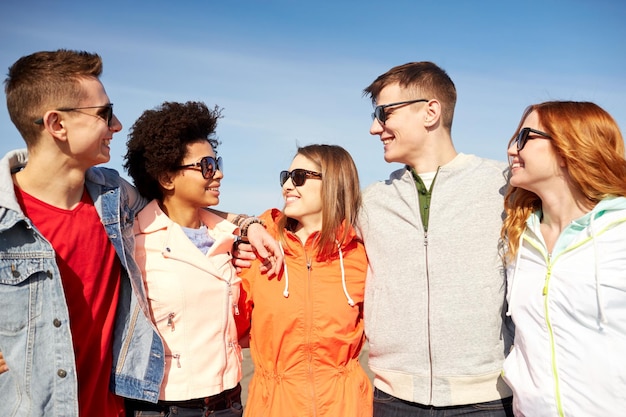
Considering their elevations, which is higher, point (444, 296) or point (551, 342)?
point (444, 296)

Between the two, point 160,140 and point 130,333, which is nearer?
point 130,333

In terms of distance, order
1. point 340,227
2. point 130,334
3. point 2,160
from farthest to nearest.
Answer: point 340,227 < point 130,334 < point 2,160

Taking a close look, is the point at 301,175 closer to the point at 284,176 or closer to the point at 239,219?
the point at 284,176

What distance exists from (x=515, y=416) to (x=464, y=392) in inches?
12.7

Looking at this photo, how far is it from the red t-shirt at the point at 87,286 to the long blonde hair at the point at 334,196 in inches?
52.5

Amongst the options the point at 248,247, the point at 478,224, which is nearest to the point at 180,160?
the point at 248,247

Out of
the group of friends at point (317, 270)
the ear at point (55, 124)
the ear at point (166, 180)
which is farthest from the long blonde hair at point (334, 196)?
the ear at point (55, 124)

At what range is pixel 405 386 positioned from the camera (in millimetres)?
3730

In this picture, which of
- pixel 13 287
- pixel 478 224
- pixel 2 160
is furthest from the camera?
pixel 478 224

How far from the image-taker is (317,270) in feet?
13.5

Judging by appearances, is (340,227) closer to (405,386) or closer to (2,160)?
(405,386)

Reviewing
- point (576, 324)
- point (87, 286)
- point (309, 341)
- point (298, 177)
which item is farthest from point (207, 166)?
point (576, 324)

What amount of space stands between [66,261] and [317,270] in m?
1.66

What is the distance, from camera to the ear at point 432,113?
14.3ft
